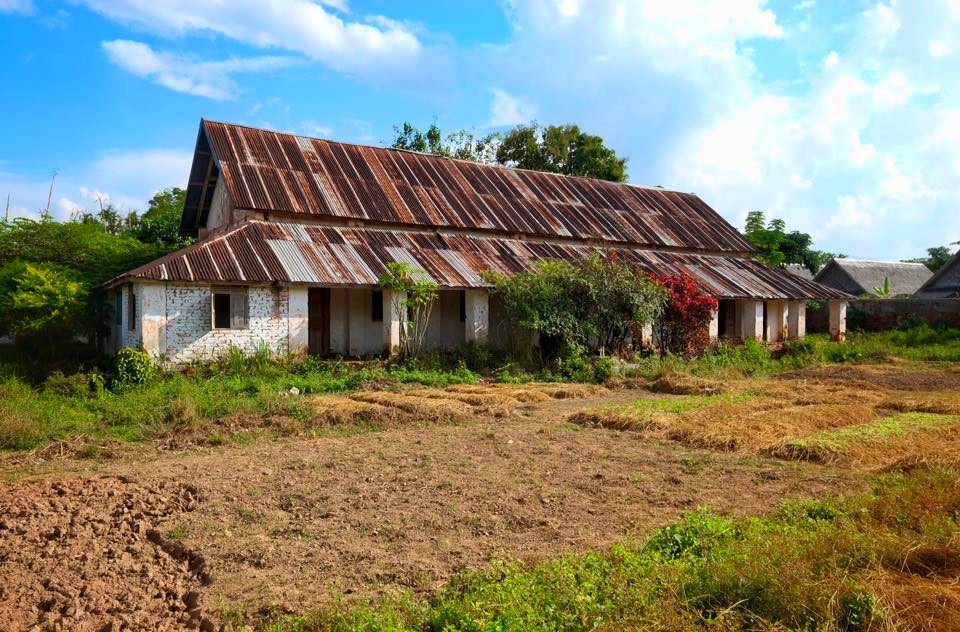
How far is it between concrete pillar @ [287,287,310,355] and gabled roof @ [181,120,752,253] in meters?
3.21

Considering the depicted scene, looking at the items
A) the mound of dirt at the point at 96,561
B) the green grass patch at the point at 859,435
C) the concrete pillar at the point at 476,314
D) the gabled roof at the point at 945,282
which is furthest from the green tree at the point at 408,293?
the gabled roof at the point at 945,282

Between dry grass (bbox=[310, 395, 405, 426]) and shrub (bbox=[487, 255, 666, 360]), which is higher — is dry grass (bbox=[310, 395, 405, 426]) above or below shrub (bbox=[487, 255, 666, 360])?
below

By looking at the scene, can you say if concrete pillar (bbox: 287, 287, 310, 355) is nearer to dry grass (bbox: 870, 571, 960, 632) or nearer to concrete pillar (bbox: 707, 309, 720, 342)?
concrete pillar (bbox: 707, 309, 720, 342)

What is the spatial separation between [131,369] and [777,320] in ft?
64.1

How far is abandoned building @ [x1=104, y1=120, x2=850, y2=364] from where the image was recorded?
1484 centimetres

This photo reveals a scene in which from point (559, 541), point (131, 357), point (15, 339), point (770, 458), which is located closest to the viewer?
point (559, 541)

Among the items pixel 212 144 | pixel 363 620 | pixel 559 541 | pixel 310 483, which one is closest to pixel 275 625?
pixel 363 620

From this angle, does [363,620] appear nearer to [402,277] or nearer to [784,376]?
[402,277]

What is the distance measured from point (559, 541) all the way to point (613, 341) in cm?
1291

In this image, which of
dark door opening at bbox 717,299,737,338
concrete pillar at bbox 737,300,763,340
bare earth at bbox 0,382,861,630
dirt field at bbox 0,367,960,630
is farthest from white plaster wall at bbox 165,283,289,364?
dark door opening at bbox 717,299,737,338

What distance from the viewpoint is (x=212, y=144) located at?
18.9 meters

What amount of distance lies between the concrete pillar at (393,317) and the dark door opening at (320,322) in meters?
2.24

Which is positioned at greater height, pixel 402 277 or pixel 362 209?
pixel 362 209

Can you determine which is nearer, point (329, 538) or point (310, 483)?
point (329, 538)
